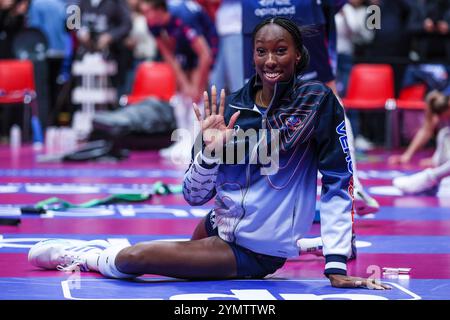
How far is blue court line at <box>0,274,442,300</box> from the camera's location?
3.61 metres

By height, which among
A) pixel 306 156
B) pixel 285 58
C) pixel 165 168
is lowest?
pixel 165 168

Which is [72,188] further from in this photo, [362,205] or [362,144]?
[362,144]

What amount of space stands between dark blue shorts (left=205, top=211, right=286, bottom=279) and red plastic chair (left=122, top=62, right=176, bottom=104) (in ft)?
29.2

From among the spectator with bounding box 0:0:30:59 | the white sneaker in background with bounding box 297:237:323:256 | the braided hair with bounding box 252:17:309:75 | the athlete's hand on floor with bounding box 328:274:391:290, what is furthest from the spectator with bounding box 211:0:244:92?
the spectator with bounding box 0:0:30:59

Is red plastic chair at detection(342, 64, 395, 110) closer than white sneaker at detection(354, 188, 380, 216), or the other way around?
white sneaker at detection(354, 188, 380, 216)

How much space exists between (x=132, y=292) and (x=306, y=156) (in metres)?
0.93

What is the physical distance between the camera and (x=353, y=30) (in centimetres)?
1362

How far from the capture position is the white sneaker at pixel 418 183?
24.2 ft

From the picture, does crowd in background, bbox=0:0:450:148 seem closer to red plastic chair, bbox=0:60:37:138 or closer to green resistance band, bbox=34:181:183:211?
red plastic chair, bbox=0:60:37:138

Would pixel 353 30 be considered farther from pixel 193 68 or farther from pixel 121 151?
pixel 121 151

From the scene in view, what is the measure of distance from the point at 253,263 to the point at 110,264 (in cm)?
61

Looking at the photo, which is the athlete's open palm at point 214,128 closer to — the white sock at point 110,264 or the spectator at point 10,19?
the white sock at point 110,264

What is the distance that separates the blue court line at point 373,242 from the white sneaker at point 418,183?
1964mm
